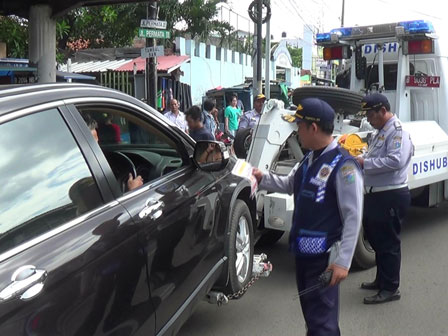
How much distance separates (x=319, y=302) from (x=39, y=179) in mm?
1604

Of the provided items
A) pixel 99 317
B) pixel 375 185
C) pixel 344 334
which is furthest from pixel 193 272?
pixel 375 185

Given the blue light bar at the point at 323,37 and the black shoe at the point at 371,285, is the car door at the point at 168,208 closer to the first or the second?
the black shoe at the point at 371,285

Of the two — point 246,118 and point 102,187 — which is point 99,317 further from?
point 246,118

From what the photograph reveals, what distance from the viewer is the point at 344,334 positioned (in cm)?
372

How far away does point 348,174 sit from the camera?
2.62 meters

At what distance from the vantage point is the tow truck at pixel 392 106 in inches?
193

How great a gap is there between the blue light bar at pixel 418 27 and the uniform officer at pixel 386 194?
2.06 metres

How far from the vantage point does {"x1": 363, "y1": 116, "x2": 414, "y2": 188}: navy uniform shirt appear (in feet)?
13.5

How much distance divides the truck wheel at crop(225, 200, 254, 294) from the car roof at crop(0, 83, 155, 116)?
1.46 meters

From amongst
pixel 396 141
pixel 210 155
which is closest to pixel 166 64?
pixel 396 141

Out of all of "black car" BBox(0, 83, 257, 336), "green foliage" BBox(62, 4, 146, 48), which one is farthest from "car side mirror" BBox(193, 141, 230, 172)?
"green foliage" BBox(62, 4, 146, 48)

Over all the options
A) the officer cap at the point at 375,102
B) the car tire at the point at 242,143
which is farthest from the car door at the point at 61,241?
the car tire at the point at 242,143

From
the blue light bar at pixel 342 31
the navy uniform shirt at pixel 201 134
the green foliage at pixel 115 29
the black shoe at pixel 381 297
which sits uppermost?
the green foliage at pixel 115 29

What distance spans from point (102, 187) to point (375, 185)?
2667 millimetres
